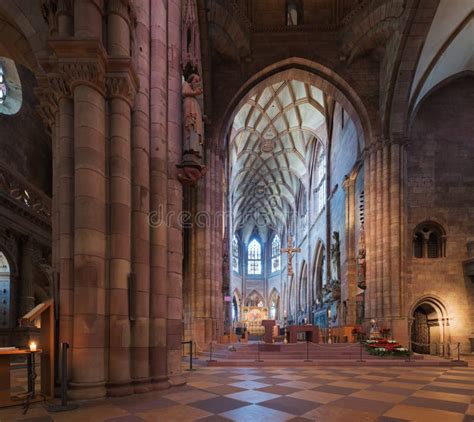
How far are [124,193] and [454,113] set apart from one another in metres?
21.7

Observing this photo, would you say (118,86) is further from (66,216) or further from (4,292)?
(4,292)

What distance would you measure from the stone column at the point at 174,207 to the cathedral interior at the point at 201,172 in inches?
1.7

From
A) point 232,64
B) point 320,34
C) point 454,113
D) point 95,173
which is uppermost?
point 320,34

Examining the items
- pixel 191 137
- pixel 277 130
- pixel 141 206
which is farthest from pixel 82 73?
pixel 277 130

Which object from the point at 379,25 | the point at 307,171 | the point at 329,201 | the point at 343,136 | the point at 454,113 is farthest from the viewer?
the point at 307,171

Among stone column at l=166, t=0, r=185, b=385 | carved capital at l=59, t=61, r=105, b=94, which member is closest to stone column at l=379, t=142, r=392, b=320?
stone column at l=166, t=0, r=185, b=385

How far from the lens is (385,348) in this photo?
54.5 feet

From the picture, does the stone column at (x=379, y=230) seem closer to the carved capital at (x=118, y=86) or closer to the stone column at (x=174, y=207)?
the stone column at (x=174, y=207)

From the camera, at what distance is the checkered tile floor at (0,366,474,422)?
237 inches

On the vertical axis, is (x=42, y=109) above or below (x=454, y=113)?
below

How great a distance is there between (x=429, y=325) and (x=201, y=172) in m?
18.7

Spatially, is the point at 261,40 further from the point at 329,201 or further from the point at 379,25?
the point at 329,201

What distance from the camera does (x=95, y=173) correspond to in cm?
746

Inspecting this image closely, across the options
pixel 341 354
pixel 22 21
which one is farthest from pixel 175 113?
pixel 341 354
